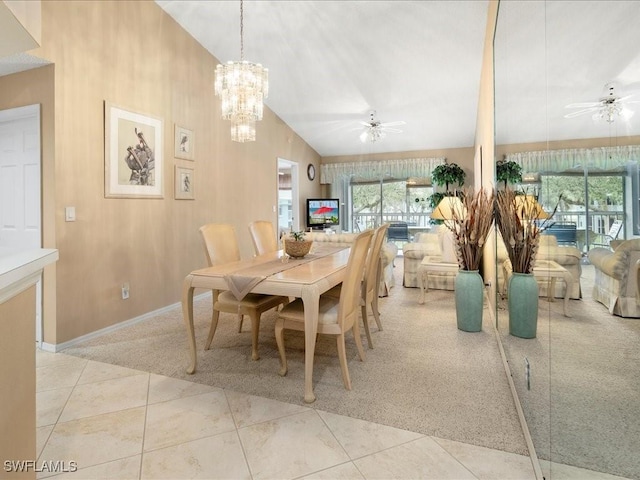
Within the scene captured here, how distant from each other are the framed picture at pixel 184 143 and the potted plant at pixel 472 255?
3.08 m

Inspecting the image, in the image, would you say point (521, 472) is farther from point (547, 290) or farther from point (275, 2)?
point (275, 2)

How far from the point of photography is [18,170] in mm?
3176

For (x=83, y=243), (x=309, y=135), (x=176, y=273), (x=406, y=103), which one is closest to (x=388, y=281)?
(x=176, y=273)

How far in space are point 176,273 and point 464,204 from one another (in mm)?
3238

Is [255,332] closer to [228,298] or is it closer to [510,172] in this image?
[228,298]

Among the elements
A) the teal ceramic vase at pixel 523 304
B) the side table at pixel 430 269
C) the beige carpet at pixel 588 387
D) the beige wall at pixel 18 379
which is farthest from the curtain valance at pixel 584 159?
the side table at pixel 430 269

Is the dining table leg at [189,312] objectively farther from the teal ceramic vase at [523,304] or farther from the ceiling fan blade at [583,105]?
the ceiling fan blade at [583,105]

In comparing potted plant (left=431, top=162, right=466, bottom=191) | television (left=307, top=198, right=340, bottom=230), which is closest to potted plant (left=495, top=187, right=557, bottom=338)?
potted plant (left=431, top=162, right=466, bottom=191)

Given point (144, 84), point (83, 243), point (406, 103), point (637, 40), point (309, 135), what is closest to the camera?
point (637, 40)

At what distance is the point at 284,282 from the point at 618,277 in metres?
1.62

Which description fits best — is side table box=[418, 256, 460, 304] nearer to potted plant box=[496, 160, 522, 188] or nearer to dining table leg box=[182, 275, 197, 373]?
potted plant box=[496, 160, 522, 188]

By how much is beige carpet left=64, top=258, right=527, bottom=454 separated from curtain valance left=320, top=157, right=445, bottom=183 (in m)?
5.28

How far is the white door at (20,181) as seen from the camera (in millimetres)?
3047

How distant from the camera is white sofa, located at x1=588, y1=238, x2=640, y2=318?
66 cm
